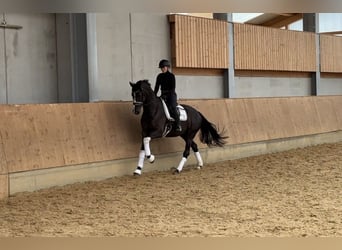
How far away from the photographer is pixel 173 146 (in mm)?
9438

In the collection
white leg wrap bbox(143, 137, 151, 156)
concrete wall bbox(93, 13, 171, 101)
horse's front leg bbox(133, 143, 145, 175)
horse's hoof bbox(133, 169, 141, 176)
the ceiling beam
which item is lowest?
horse's hoof bbox(133, 169, 141, 176)

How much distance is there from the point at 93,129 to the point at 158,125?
3.65ft

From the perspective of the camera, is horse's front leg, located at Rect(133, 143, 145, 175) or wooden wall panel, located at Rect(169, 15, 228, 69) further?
wooden wall panel, located at Rect(169, 15, 228, 69)

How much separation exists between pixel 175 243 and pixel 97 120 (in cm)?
635

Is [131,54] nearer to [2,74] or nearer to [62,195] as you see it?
[2,74]

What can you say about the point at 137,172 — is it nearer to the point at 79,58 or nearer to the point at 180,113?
the point at 180,113

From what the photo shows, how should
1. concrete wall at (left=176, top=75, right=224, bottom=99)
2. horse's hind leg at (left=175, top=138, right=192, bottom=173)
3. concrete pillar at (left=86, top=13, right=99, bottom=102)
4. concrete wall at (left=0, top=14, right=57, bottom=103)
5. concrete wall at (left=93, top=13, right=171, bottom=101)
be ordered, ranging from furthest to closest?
1. concrete wall at (left=176, top=75, right=224, bottom=99)
2. concrete wall at (left=93, top=13, right=171, bottom=101)
3. concrete pillar at (left=86, top=13, right=99, bottom=102)
4. concrete wall at (left=0, top=14, right=57, bottom=103)
5. horse's hind leg at (left=175, top=138, right=192, bottom=173)

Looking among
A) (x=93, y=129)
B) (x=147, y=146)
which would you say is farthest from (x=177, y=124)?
(x=93, y=129)

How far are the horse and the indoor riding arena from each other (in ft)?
1.36

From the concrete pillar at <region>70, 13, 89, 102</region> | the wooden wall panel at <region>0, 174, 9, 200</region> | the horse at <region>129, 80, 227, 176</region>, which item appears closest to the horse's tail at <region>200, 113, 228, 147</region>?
the horse at <region>129, 80, 227, 176</region>

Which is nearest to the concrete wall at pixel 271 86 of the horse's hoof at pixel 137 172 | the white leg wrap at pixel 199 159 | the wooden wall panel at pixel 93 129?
the wooden wall panel at pixel 93 129

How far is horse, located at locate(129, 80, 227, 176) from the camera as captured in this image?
7.80 metres

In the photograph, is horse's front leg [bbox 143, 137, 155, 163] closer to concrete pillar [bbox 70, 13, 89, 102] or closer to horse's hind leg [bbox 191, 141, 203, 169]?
horse's hind leg [bbox 191, 141, 203, 169]

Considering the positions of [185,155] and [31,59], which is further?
[31,59]
